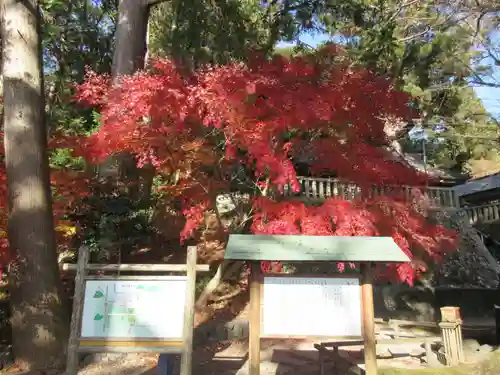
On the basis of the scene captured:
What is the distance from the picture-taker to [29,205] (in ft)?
23.3

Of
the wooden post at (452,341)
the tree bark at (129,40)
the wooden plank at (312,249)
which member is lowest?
the wooden post at (452,341)

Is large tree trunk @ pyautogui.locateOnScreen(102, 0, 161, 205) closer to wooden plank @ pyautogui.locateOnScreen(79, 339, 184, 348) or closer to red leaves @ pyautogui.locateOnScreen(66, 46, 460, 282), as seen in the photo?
red leaves @ pyautogui.locateOnScreen(66, 46, 460, 282)

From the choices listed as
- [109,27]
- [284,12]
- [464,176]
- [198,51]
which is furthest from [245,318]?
[464,176]

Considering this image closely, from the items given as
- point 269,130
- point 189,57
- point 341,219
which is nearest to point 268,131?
point 269,130

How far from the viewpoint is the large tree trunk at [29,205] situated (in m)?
6.95

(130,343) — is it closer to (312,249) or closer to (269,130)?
(312,249)

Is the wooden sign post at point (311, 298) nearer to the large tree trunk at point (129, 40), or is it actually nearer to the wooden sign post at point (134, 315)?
the wooden sign post at point (134, 315)

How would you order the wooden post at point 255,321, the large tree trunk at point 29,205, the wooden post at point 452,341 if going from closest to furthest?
the wooden post at point 255,321 < the large tree trunk at point 29,205 < the wooden post at point 452,341

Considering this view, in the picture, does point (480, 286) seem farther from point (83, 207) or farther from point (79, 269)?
point (79, 269)

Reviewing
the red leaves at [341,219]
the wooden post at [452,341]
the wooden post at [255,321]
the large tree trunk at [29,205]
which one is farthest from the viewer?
the red leaves at [341,219]

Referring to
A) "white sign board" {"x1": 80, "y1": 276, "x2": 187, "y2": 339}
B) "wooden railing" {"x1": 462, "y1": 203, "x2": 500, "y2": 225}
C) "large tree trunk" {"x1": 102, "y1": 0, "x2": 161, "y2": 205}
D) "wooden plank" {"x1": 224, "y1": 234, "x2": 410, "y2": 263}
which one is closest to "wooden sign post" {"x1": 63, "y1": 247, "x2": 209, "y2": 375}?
"white sign board" {"x1": 80, "y1": 276, "x2": 187, "y2": 339}

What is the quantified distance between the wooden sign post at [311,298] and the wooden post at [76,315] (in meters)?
1.70

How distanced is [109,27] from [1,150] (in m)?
10.8

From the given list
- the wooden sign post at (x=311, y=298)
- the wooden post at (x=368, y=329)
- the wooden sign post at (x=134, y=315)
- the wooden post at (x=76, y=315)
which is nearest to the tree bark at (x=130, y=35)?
the wooden post at (x=76, y=315)
